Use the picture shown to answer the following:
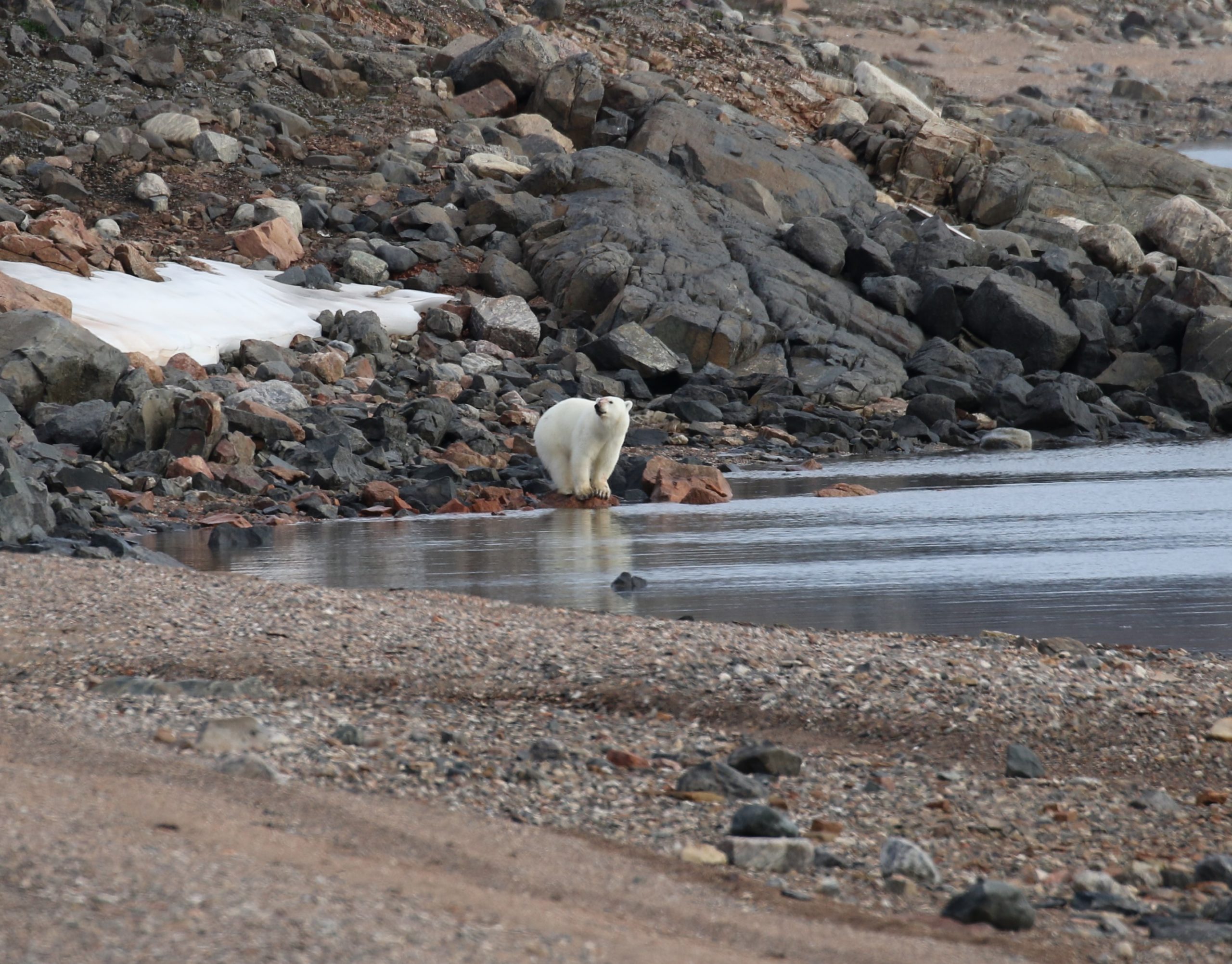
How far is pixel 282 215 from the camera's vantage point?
84.4ft

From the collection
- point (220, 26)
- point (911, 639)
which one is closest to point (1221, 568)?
point (911, 639)

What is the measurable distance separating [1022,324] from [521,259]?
958 cm

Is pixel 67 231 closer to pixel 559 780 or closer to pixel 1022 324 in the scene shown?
pixel 1022 324

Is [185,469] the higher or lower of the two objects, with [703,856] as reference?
higher

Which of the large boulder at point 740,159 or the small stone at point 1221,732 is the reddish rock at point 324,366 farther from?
the small stone at point 1221,732

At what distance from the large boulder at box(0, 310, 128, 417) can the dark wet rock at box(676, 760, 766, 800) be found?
44.4 ft

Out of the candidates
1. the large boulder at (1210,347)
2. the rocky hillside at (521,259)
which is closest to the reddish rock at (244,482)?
the rocky hillside at (521,259)

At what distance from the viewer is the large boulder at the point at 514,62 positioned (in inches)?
1307

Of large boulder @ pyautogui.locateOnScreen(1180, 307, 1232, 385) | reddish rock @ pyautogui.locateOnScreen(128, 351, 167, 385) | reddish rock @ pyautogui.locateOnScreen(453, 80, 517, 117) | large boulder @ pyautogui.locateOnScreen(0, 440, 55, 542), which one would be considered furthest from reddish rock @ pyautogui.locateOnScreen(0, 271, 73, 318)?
large boulder @ pyautogui.locateOnScreen(1180, 307, 1232, 385)

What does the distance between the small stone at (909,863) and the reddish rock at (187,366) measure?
15.9 metres

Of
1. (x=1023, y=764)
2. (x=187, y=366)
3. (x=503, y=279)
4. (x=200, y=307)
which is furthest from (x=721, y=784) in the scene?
(x=503, y=279)

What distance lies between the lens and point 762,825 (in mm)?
4176

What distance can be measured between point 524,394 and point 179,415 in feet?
21.1

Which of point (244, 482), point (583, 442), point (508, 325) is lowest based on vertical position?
point (244, 482)
